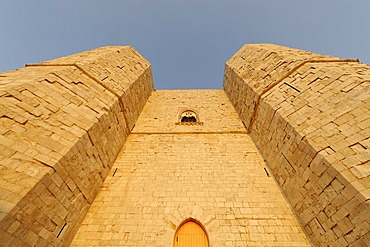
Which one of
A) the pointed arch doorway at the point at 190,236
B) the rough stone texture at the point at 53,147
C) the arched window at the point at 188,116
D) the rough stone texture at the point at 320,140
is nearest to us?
the rough stone texture at the point at 53,147

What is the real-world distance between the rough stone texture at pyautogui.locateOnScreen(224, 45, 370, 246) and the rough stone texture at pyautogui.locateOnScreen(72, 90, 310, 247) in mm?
661

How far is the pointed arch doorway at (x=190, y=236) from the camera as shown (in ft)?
14.2

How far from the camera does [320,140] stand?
4207 mm

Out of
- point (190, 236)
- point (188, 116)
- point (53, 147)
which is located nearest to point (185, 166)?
point (190, 236)

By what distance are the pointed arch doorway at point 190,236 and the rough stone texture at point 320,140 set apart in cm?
250

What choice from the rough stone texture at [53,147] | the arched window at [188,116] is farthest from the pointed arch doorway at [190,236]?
the arched window at [188,116]

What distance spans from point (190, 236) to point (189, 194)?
1.10 metres

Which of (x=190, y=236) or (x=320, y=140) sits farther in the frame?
(x=190, y=236)

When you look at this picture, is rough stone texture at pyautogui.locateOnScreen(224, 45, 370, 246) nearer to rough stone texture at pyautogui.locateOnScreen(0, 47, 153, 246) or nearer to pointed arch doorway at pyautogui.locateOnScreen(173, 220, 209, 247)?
pointed arch doorway at pyautogui.locateOnScreen(173, 220, 209, 247)

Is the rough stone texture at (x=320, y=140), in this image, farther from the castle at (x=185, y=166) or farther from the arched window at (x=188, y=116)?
the arched window at (x=188, y=116)

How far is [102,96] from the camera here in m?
6.33

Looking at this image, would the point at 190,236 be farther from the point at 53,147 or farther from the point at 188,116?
the point at 188,116

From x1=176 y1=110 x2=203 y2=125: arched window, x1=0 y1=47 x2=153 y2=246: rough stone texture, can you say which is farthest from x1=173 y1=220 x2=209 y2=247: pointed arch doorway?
x1=176 y1=110 x2=203 y2=125: arched window

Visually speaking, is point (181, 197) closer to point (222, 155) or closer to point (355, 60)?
point (222, 155)
